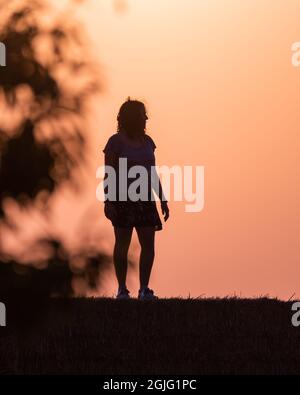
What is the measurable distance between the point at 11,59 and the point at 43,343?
3240 millimetres

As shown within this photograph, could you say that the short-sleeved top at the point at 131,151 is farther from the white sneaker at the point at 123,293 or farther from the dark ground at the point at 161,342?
the dark ground at the point at 161,342

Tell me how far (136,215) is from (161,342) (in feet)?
7.79

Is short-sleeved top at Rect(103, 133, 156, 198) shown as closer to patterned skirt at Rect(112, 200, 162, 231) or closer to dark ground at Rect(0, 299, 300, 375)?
patterned skirt at Rect(112, 200, 162, 231)

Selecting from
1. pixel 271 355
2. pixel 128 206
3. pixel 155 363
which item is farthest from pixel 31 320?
pixel 128 206

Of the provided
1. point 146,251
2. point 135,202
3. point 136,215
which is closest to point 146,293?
point 146,251

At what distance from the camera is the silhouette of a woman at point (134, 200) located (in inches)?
458

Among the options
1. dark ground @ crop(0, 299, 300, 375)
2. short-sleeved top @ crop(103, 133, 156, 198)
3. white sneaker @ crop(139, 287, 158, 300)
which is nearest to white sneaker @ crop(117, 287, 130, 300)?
white sneaker @ crop(139, 287, 158, 300)

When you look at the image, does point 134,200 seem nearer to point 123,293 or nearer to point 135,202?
point 135,202

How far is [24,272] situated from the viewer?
6.97 meters

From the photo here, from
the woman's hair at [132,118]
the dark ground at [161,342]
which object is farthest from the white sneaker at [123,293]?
the woman's hair at [132,118]

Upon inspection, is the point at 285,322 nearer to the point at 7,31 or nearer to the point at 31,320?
the point at 31,320

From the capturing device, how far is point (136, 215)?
11.8 metres

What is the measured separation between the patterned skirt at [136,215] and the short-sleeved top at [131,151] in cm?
15
